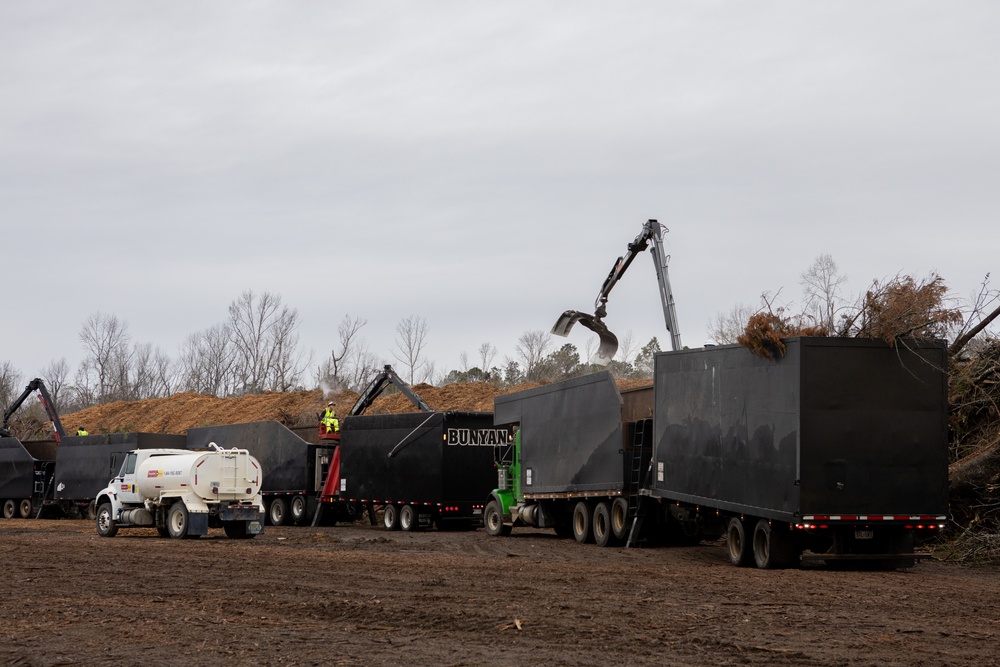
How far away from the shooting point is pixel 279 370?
→ 8175cm

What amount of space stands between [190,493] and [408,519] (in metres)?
6.53

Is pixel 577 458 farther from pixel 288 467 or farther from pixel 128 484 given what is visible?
pixel 288 467

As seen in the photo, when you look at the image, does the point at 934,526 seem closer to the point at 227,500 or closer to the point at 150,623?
the point at 150,623

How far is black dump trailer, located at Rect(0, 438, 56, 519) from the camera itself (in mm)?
46094

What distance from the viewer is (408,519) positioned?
32594 mm

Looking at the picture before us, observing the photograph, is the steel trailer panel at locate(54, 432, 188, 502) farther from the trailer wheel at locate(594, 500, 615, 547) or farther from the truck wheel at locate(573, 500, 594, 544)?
the trailer wheel at locate(594, 500, 615, 547)

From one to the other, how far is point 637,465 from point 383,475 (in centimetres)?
1160

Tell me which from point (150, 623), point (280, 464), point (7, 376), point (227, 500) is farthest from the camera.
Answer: point (7, 376)

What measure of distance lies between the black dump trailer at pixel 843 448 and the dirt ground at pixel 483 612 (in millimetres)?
755

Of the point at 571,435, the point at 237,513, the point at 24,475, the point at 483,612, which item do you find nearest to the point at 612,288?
the point at 571,435

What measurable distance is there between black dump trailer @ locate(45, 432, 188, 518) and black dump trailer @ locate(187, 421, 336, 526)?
3939 millimetres

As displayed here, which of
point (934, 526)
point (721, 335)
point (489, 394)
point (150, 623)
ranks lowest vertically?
point (150, 623)

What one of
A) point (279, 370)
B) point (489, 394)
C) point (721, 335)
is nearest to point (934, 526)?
point (489, 394)

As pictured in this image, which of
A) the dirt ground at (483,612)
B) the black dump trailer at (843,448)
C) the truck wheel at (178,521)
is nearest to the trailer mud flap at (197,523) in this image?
the truck wheel at (178,521)
